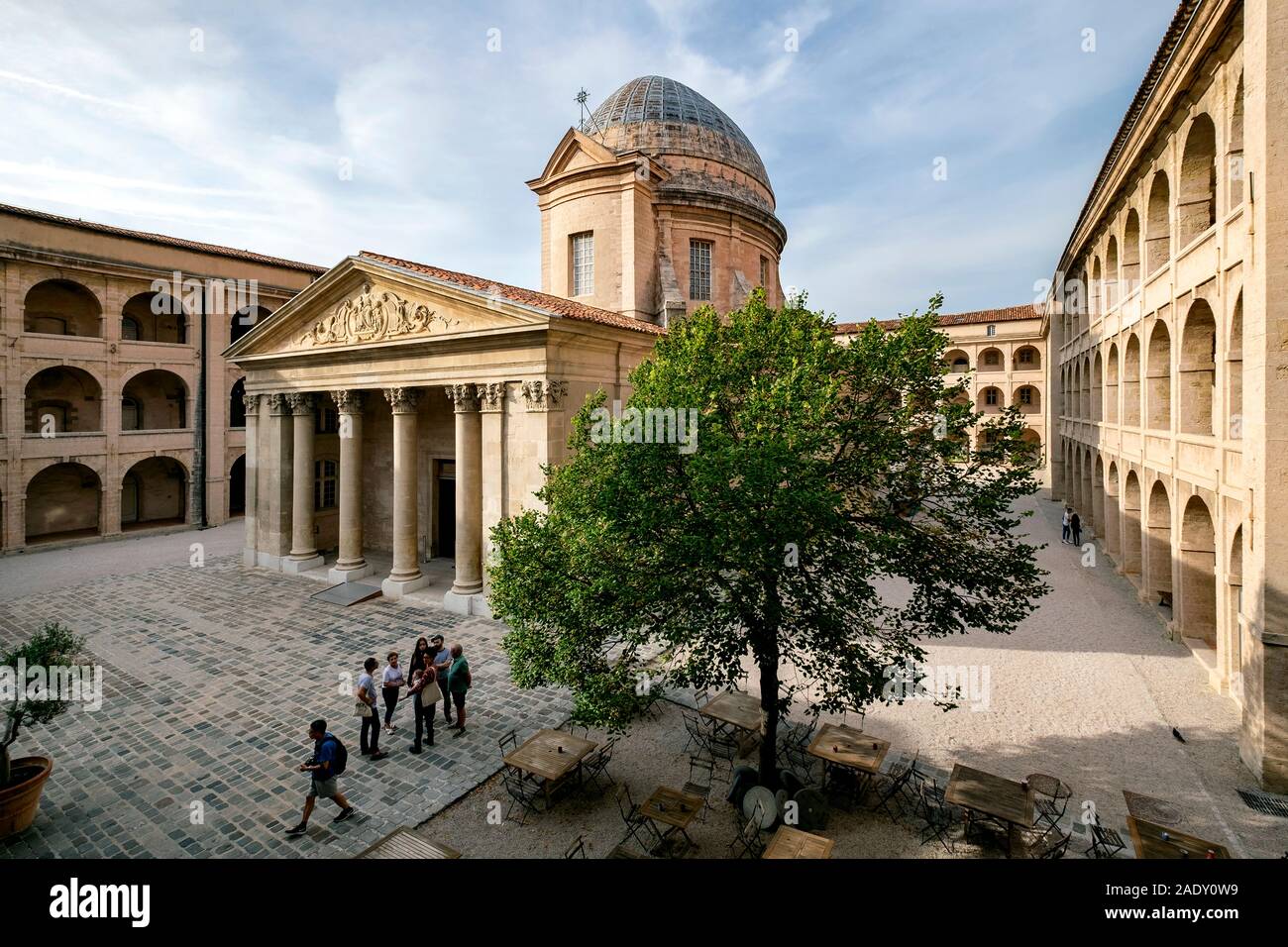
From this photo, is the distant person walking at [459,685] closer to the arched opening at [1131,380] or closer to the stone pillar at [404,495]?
the stone pillar at [404,495]

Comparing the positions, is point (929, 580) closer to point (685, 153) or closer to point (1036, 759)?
point (1036, 759)

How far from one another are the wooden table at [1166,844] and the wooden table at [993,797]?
1.14 metres

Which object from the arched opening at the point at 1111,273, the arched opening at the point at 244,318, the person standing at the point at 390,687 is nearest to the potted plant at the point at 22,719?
the person standing at the point at 390,687

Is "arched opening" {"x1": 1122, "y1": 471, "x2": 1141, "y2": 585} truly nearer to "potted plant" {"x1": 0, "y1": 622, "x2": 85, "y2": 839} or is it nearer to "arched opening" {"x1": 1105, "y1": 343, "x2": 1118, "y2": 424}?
"arched opening" {"x1": 1105, "y1": 343, "x2": 1118, "y2": 424}

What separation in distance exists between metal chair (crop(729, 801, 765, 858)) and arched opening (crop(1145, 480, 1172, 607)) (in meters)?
16.3

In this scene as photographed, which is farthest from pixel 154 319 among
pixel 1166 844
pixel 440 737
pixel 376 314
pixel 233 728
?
pixel 1166 844

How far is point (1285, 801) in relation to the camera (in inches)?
383

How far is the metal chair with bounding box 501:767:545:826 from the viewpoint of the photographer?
31.8ft

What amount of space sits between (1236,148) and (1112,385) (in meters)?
12.6

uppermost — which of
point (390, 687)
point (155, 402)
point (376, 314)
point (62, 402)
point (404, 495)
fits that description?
point (376, 314)

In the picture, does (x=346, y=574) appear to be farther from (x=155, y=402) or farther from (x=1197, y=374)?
(x=1197, y=374)

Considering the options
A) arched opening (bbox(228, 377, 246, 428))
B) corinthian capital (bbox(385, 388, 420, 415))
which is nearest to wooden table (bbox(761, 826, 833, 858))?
corinthian capital (bbox(385, 388, 420, 415))

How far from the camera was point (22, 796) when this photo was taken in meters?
8.95

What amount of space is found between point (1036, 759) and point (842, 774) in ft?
12.0
